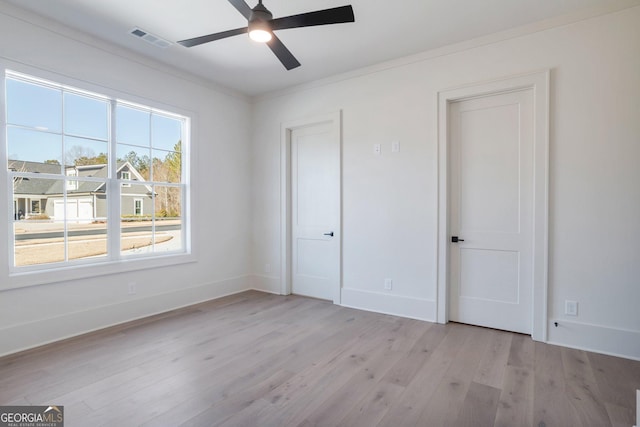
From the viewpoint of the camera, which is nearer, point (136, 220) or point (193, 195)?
point (136, 220)

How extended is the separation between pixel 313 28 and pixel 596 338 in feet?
12.2

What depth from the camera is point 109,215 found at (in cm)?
346

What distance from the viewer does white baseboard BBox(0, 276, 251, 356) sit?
2.78 meters

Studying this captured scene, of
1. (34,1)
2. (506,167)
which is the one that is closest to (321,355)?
(506,167)

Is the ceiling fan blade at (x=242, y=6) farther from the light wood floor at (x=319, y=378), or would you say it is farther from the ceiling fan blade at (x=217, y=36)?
the light wood floor at (x=319, y=378)

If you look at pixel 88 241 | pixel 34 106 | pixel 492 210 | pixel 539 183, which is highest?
pixel 34 106

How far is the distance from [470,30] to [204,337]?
3.86 metres

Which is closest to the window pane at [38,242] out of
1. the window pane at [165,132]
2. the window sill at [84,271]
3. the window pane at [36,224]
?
the window pane at [36,224]

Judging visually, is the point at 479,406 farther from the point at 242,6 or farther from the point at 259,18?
the point at 242,6

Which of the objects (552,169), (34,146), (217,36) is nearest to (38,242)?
(34,146)

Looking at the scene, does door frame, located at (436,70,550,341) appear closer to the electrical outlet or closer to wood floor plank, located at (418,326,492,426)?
the electrical outlet

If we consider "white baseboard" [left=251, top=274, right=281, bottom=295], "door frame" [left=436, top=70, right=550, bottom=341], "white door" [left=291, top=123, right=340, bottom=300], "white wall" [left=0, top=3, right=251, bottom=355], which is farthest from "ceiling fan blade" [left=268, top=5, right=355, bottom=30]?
"white baseboard" [left=251, top=274, right=281, bottom=295]

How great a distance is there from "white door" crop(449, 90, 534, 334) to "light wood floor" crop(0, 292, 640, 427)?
0.28m

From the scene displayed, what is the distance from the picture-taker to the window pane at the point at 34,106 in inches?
111
